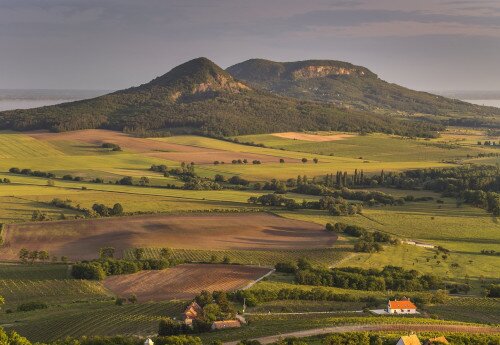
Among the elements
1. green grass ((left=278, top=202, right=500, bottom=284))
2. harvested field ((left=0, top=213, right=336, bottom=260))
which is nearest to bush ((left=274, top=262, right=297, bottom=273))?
green grass ((left=278, top=202, right=500, bottom=284))

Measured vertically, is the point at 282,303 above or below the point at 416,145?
below

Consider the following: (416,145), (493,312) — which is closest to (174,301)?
(493,312)

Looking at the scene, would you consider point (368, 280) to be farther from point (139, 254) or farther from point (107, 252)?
point (107, 252)

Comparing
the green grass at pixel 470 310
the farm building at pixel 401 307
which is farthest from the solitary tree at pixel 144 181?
the farm building at pixel 401 307

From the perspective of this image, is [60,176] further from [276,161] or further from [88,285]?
[88,285]

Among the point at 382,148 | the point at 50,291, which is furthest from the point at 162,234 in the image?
the point at 382,148
